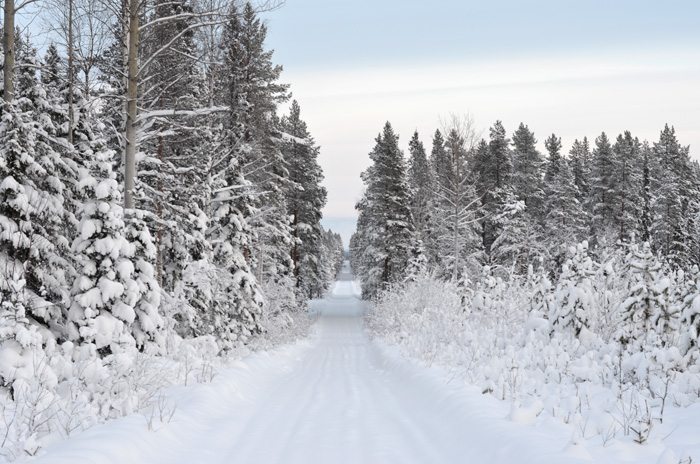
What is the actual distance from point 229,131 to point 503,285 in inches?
420

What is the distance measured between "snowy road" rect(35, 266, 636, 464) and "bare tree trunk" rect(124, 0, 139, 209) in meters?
4.57

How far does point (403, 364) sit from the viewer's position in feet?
41.3

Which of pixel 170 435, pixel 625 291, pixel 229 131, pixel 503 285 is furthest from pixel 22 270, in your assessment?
pixel 625 291

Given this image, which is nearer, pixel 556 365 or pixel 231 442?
pixel 231 442

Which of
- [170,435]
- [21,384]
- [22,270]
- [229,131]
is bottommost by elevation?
[170,435]

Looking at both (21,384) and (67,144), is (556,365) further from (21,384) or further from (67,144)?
(67,144)

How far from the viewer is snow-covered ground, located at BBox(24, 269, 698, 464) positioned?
4.72 metres

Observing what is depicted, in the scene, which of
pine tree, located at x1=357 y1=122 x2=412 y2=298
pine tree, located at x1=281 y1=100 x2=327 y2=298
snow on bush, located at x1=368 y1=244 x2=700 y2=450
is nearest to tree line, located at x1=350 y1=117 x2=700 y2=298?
pine tree, located at x1=357 y1=122 x2=412 y2=298

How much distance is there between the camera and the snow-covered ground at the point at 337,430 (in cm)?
472

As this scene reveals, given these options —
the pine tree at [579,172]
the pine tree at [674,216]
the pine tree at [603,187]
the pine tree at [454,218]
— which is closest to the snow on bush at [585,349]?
the pine tree at [454,218]

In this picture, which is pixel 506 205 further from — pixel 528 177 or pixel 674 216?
pixel 674 216

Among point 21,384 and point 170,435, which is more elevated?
point 21,384

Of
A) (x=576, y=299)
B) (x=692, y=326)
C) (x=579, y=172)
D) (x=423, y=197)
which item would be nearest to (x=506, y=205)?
(x=423, y=197)

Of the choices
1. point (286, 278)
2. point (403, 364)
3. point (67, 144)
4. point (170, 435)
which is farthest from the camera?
point (286, 278)
